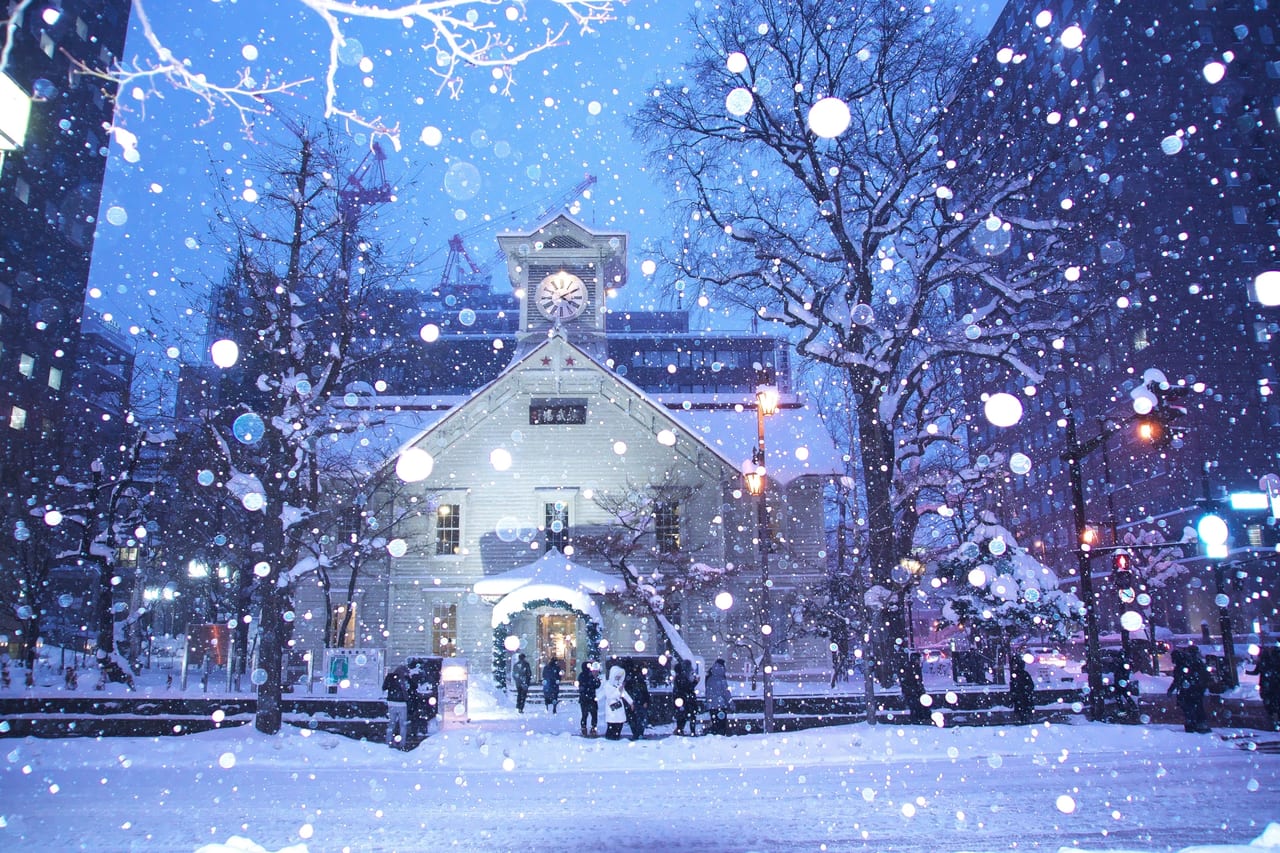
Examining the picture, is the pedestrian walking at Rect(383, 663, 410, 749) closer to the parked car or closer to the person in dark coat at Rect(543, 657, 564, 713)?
the person in dark coat at Rect(543, 657, 564, 713)

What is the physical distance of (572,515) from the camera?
30500 millimetres

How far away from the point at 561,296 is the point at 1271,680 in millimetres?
28483

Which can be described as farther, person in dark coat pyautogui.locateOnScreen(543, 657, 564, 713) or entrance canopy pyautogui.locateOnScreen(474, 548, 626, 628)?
entrance canopy pyautogui.locateOnScreen(474, 548, 626, 628)

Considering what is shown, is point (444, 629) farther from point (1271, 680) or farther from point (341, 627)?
point (1271, 680)

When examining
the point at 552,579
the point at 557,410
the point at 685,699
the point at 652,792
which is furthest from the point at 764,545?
the point at 557,410

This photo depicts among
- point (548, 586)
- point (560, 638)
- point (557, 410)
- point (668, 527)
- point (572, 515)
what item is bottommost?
point (560, 638)

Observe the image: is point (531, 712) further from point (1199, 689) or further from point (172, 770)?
point (1199, 689)

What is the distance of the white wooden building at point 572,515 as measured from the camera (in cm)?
2958

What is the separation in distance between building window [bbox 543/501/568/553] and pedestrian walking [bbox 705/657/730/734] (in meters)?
11.9

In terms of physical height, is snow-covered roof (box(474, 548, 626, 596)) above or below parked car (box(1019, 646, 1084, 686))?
above

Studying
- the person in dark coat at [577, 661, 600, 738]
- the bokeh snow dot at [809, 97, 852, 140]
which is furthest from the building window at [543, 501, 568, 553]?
the bokeh snow dot at [809, 97, 852, 140]

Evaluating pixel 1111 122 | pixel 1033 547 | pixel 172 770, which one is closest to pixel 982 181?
pixel 172 770

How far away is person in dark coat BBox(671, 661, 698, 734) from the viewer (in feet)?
57.0

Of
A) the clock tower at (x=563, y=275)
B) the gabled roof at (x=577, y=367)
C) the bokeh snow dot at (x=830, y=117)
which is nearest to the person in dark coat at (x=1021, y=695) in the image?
the gabled roof at (x=577, y=367)
